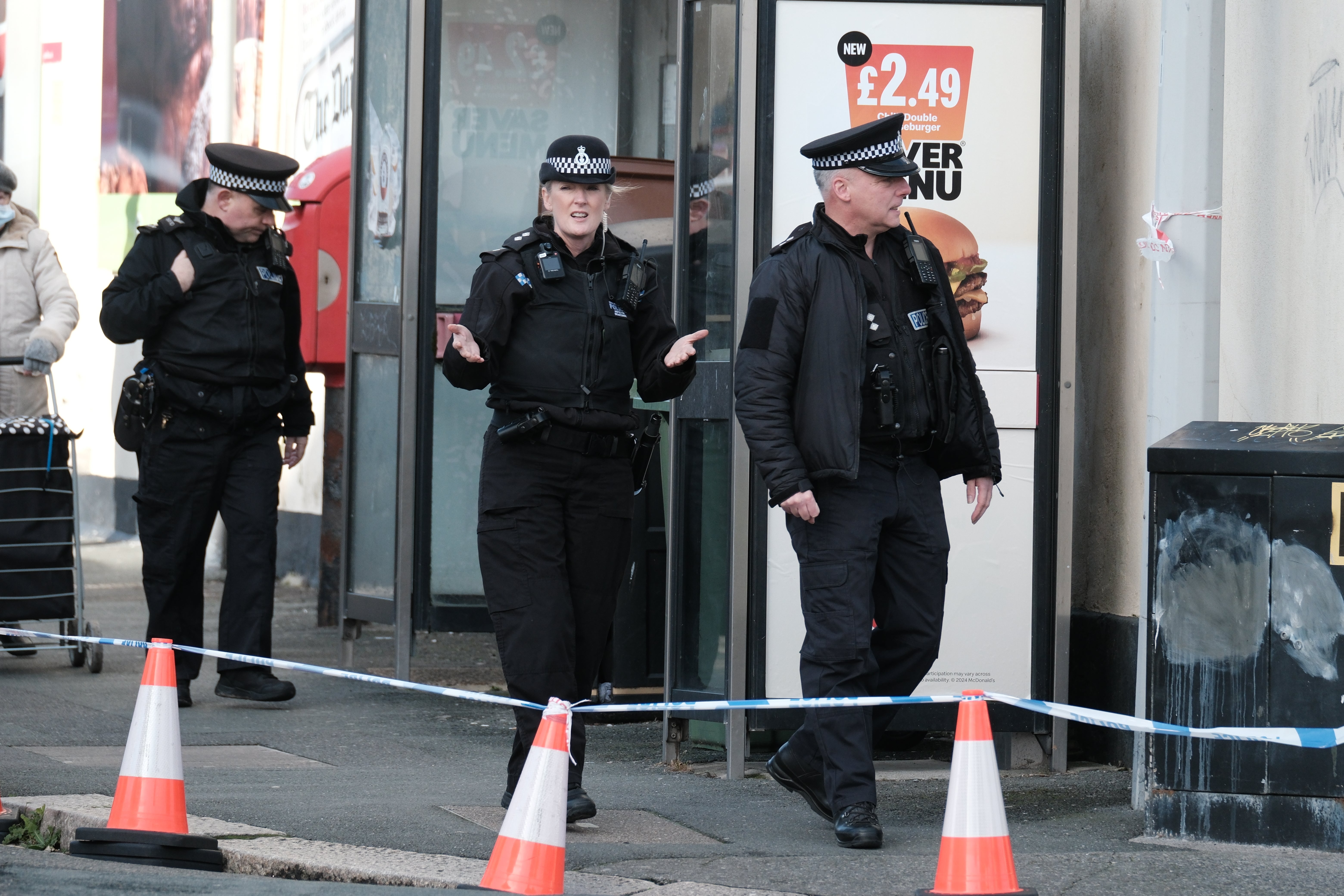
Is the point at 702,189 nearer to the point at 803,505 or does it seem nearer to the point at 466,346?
the point at 466,346

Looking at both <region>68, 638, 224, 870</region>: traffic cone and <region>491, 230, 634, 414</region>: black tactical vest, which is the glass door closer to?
<region>491, 230, 634, 414</region>: black tactical vest

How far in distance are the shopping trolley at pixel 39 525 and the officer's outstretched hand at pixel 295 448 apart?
1029mm

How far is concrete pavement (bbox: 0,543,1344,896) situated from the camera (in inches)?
176

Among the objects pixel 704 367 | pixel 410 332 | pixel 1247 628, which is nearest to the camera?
pixel 1247 628

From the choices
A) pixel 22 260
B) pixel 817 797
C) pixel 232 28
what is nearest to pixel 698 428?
pixel 817 797

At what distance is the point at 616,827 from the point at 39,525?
4026mm

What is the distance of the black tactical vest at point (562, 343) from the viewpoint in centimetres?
522

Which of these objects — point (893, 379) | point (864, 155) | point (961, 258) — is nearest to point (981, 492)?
point (893, 379)

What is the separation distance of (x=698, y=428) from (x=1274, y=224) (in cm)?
194

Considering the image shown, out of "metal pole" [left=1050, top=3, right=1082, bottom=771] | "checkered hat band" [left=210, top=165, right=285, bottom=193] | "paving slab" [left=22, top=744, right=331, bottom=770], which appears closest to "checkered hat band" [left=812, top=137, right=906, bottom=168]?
"metal pole" [left=1050, top=3, right=1082, bottom=771]

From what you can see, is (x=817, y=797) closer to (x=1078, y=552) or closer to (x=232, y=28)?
(x=1078, y=552)

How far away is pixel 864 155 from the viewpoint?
5090 mm

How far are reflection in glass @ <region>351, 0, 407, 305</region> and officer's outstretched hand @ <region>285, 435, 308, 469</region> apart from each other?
0.76 m

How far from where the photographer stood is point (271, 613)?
7.55 meters
